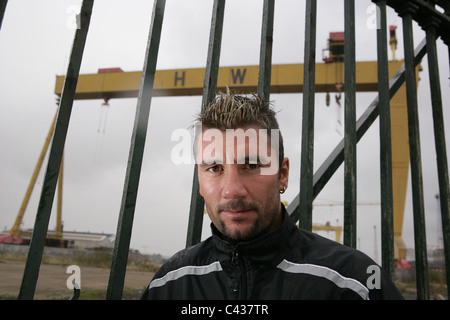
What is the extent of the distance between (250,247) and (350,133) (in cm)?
80

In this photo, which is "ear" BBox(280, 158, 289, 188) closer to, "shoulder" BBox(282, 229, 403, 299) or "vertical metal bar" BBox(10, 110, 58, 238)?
"shoulder" BBox(282, 229, 403, 299)

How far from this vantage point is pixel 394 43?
12.9 metres

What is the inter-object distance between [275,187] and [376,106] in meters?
0.94

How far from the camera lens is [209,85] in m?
1.15

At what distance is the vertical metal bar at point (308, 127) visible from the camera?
4.21 feet

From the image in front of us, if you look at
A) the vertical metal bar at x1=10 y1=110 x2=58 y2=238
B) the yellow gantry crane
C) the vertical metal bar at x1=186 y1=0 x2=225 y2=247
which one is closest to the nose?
the vertical metal bar at x1=186 y1=0 x2=225 y2=247

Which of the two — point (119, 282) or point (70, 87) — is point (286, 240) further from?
point (70, 87)

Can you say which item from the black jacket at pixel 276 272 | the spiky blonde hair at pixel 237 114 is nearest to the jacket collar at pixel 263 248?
the black jacket at pixel 276 272

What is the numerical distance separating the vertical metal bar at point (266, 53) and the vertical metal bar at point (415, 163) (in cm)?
85

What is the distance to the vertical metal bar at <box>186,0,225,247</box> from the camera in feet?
3.69

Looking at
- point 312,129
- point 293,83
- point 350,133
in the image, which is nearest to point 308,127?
point 312,129

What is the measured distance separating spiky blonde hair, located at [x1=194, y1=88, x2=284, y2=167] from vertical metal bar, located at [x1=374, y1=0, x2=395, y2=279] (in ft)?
2.20
